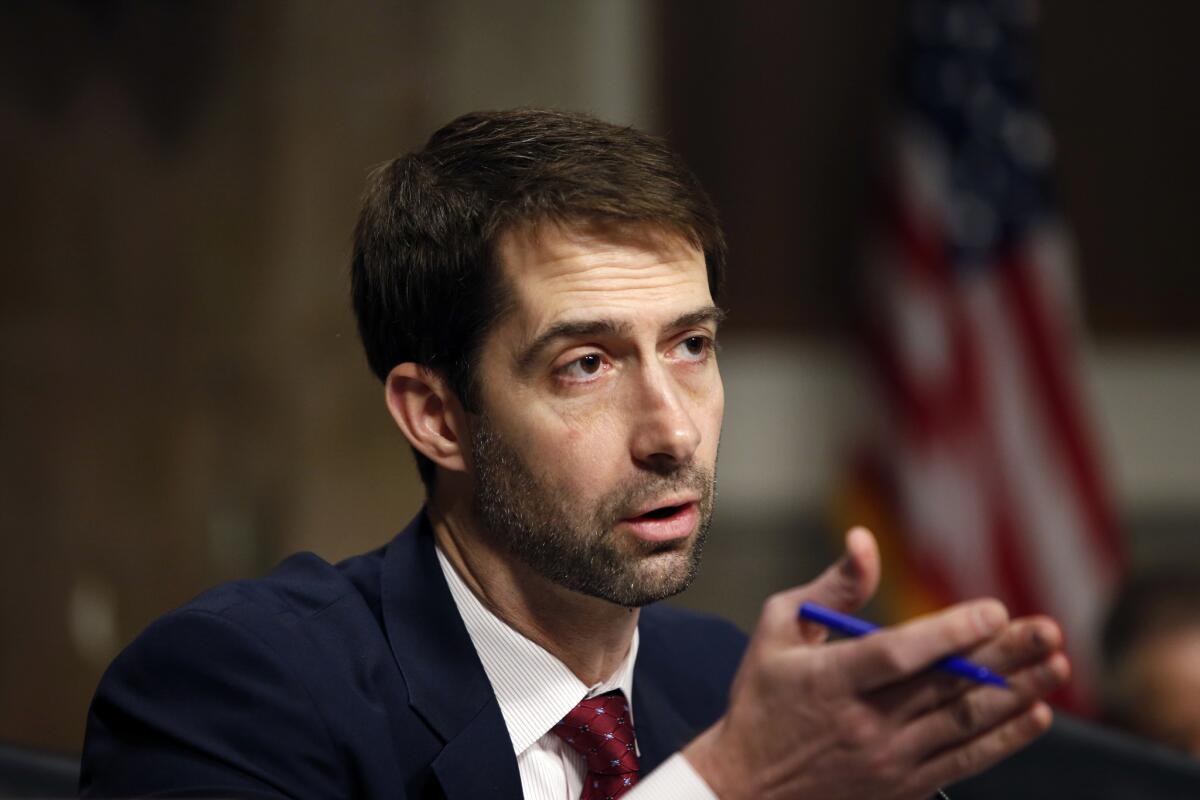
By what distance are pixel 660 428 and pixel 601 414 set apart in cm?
9

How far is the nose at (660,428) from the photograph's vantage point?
1787 millimetres

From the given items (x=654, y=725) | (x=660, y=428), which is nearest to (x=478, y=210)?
(x=660, y=428)

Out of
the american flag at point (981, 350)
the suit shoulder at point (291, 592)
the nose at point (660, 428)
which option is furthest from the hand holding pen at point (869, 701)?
the american flag at point (981, 350)

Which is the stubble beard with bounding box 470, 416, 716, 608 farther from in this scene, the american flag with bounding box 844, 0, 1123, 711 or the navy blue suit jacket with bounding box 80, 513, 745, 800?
the american flag with bounding box 844, 0, 1123, 711

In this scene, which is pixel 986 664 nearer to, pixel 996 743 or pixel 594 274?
pixel 996 743

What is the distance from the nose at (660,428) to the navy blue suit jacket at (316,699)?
38 centimetres

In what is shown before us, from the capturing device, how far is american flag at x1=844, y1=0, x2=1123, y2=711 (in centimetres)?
486

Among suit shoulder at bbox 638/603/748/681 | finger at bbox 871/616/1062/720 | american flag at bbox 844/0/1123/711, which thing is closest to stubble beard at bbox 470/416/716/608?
suit shoulder at bbox 638/603/748/681

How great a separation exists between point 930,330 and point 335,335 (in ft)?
6.93

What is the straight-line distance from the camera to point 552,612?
76.5 inches

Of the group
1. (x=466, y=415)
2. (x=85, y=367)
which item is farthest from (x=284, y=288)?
(x=466, y=415)

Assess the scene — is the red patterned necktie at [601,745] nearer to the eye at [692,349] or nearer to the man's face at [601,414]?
the man's face at [601,414]

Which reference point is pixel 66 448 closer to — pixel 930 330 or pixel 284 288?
pixel 284 288

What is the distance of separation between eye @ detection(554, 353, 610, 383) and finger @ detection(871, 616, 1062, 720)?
0.71 meters
